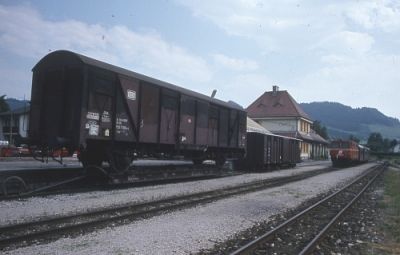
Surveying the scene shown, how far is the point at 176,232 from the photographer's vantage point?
27.7 feet

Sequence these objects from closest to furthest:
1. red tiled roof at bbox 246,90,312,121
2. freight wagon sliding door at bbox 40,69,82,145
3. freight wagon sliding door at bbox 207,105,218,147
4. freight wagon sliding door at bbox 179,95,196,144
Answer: freight wagon sliding door at bbox 40,69,82,145
freight wagon sliding door at bbox 179,95,196,144
freight wagon sliding door at bbox 207,105,218,147
red tiled roof at bbox 246,90,312,121

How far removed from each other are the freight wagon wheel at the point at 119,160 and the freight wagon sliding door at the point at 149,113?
838 mm

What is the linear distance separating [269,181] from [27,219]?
44.7 ft

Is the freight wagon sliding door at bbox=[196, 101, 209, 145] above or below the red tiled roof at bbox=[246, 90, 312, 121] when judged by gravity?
below

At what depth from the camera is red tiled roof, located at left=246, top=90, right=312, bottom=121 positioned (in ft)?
221

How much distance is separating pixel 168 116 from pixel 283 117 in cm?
5224

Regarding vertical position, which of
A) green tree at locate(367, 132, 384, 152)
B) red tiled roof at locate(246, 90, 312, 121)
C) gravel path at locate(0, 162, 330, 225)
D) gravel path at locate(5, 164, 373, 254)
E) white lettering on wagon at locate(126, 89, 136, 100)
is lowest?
gravel path at locate(5, 164, 373, 254)

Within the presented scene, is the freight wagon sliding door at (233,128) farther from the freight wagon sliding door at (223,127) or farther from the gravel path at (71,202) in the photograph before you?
the gravel path at (71,202)

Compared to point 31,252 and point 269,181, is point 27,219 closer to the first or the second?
point 31,252

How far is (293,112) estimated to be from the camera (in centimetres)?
6675

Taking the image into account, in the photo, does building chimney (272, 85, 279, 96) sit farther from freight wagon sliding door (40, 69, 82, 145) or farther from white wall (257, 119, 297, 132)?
freight wagon sliding door (40, 69, 82, 145)

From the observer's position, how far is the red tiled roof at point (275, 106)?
67500 mm

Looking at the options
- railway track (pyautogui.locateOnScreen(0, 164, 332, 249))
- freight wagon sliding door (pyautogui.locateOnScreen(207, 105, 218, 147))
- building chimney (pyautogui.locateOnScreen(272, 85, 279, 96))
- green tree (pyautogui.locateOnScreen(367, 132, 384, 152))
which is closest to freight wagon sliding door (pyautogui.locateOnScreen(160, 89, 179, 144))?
freight wagon sliding door (pyautogui.locateOnScreen(207, 105, 218, 147))

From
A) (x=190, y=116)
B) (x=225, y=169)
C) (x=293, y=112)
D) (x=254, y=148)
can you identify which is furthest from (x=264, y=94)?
(x=190, y=116)
